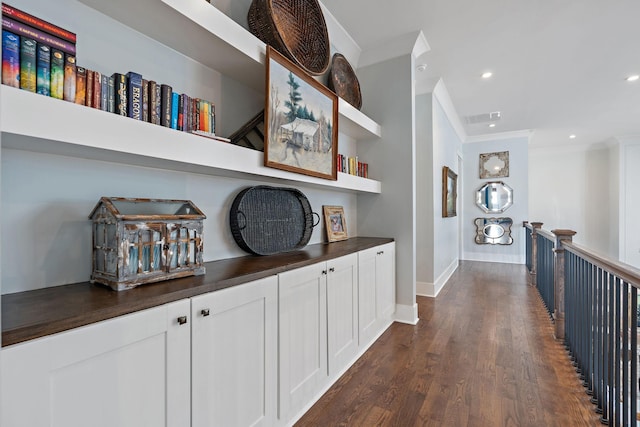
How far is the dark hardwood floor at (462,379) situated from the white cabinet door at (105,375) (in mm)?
883

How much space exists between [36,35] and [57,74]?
11 centimetres

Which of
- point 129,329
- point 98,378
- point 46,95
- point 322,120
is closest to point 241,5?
point 322,120

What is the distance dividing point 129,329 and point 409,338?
231 centimetres

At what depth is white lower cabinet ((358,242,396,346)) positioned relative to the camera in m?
2.32

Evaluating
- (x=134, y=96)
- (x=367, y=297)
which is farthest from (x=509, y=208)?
(x=134, y=96)

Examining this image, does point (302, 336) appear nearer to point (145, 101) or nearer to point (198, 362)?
point (198, 362)

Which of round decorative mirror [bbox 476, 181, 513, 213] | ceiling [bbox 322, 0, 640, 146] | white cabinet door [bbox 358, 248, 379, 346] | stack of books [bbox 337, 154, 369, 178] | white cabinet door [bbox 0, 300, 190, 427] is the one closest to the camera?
white cabinet door [bbox 0, 300, 190, 427]

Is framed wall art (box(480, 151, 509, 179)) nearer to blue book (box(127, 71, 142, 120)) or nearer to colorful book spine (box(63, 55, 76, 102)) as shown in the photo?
blue book (box(127, 71, 142, 120))

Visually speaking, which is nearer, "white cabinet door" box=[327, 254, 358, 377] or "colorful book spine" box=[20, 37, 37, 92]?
"colorful book spine" box=[20, 37, 37, 92]

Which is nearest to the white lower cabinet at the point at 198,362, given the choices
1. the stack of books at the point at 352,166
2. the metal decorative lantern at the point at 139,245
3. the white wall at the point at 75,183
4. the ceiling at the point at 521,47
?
the metal decorative lantern at the point at 139,245

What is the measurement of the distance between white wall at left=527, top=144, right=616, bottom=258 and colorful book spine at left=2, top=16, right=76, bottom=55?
8858 millimetres

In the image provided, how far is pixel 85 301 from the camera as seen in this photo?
0.90 metres

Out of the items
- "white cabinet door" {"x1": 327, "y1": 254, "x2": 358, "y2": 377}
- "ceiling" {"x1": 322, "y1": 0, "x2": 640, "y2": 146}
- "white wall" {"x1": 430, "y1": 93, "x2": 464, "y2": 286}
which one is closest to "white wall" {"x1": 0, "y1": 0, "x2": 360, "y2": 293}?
"white cabinet door" {"x1": 327, "y1": 254, "x2": 358, "y2": 377}

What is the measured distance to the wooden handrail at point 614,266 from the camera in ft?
4.17
